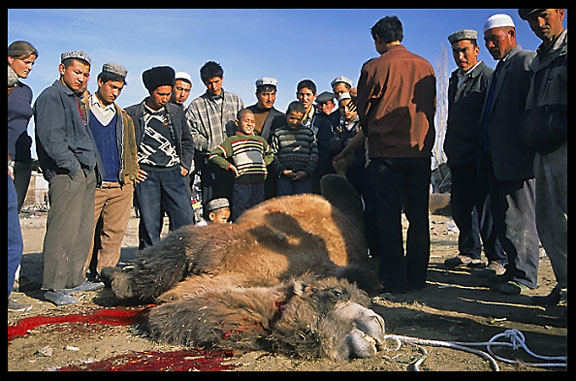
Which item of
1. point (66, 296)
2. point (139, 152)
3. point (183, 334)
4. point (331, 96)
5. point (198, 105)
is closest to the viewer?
point (183, 334)

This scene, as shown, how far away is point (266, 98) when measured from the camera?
20.2ft

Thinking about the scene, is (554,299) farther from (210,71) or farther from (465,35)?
(210,71)

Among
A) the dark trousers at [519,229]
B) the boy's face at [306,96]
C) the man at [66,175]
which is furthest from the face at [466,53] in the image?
the man at [66,175]

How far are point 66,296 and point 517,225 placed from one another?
12.9ft

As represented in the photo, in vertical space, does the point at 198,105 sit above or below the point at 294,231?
above

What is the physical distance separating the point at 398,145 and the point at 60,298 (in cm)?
313

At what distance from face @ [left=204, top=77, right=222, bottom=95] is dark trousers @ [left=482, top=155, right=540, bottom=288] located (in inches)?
143

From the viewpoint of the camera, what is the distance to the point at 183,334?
278cm

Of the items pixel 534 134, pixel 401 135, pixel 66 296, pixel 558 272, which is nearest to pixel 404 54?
pixel 401 135

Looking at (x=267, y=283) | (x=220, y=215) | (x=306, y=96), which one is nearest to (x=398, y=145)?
(x=267, y=283)

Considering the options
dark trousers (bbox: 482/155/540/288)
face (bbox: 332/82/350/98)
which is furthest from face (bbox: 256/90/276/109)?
dark trousers (bbox: 482/155/540/288)

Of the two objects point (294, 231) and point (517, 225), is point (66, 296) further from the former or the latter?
point (517, 225)

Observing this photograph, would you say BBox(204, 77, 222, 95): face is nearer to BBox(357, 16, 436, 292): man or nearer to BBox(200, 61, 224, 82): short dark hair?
BBox(200, 61, 224, 82): short dark hair
